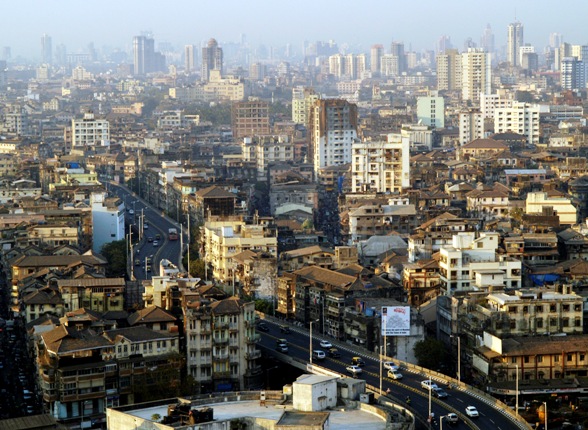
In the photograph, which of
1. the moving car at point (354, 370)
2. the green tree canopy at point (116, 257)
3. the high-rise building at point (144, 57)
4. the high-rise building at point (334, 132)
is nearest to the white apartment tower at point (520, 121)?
the high-rise building at point (334, 132)

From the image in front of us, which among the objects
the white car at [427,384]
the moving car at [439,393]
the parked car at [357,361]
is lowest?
the parked car at [357,361]

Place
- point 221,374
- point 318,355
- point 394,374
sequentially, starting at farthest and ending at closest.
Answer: point 318,355 → point 221,374 → point 394,374

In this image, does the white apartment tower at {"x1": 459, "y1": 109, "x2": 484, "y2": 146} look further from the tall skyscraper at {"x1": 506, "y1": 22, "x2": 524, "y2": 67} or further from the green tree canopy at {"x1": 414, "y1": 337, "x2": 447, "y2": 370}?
the tall skyscraper at {"x1": 506, "y1": 22, "x2": 524, "y2": 67}

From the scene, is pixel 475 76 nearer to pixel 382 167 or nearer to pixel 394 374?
pixel 382 167

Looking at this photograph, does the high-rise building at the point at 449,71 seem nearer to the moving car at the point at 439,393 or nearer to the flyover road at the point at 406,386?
the flyover road at the point at 406,386

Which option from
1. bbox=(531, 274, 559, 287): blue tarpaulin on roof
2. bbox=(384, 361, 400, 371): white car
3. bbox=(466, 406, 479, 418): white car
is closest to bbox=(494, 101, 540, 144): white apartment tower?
bbox=(531, 274, 559, 287): blue tarpaulin on roof

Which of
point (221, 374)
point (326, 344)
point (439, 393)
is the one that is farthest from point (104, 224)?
point (439, 393)
